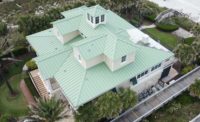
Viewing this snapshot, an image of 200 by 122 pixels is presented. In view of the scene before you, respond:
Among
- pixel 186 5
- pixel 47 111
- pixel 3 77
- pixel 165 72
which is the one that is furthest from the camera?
pixel 186 5

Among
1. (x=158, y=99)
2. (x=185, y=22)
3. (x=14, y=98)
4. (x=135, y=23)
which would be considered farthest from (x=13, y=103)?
(x=185, y=22)

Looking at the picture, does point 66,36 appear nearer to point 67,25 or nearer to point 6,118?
point 67,25

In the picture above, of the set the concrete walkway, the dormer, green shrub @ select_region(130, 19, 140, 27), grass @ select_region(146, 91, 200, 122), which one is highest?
the dormer

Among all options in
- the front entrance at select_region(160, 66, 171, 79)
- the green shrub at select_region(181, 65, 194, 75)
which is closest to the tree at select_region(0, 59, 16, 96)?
the front entrance at select_region(160, 66, 171, 79)

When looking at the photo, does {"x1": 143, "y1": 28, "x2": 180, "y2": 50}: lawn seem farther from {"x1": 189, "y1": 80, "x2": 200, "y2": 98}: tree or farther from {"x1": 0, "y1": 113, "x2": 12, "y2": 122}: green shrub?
{"x1": 0, "y1": 113, "x2": 12, "y2": 122}: green shrub

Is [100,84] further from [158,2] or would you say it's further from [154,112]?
[158,2]

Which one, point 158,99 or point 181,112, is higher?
point 158,99

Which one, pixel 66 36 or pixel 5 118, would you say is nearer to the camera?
pixel 5 118

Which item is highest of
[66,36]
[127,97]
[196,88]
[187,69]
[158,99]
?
[66,36]
